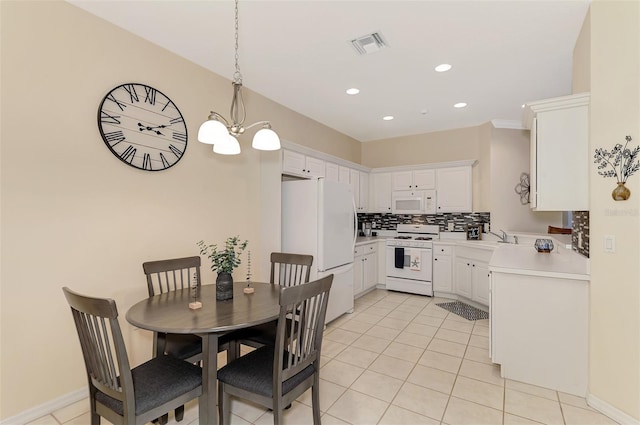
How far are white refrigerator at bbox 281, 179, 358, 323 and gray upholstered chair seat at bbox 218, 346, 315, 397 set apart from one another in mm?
1722

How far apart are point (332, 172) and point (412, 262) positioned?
194cm

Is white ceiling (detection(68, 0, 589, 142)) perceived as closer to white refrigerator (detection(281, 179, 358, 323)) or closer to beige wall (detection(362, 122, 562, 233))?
beige wall (detection(362, 122, 562, 233))

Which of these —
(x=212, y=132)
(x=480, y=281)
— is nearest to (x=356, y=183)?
(x=480, y=281)

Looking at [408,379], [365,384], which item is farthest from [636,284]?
[365,384]

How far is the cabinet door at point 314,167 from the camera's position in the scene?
4047mm

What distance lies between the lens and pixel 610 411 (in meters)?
2.02

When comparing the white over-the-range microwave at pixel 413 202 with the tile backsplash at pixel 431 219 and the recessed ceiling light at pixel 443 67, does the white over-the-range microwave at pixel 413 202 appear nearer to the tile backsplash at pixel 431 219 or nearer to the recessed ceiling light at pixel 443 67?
the tile backsplash at pixel 431 219

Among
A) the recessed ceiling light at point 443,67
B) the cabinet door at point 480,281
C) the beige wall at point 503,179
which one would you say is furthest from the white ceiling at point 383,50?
the cabinet door at point 480,281

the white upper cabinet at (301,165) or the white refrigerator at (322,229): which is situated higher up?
the white upper cabinet at (301,165)

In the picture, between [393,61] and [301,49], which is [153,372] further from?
[393,61]

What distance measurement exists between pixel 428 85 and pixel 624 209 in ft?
7.15

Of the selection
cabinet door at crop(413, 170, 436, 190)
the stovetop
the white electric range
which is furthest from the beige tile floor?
cabinet door at crop(413, 170, 436, 190)

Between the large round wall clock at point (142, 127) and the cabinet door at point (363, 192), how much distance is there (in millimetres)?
3289

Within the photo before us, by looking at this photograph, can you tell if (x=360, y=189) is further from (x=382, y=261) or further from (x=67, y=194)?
(x=67, y=194)
